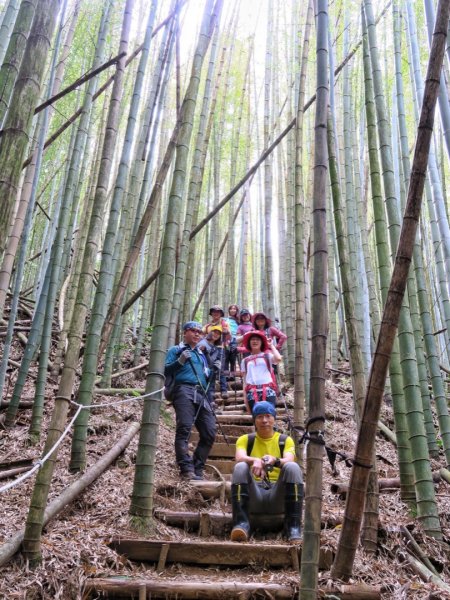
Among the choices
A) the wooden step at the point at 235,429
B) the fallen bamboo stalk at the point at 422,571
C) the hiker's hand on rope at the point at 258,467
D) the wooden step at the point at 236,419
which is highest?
the wooden step at the point at 236,419

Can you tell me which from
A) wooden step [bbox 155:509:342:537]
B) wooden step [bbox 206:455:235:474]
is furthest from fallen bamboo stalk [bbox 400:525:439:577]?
wooden step [bbox 206:455:235:474]

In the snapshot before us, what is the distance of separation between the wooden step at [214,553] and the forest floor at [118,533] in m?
0.04

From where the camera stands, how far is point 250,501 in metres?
2.80

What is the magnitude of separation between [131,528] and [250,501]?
2.29 feet

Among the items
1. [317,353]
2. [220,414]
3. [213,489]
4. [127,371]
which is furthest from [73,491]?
[127,371]

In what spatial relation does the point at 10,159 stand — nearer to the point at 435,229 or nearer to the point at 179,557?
the point at 179,557

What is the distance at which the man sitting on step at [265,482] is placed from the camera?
8.80ft

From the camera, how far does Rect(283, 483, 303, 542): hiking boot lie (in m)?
2.64

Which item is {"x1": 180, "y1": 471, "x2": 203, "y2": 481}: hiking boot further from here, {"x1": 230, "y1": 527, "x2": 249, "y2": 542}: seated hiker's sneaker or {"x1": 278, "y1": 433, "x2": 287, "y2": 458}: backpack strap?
{"x1": 230, "y1": 527, "x2": 249, "y2": 542}: seated hiker's sneaker

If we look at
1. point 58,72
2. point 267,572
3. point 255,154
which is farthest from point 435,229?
point 255,154

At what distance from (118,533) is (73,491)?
1.36 feet

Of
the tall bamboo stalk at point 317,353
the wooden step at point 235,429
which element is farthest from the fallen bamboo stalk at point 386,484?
the tall bamboo stalk at point 317,353

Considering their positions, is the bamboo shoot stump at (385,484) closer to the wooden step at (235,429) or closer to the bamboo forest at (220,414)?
the bamboo forest at (220,414)

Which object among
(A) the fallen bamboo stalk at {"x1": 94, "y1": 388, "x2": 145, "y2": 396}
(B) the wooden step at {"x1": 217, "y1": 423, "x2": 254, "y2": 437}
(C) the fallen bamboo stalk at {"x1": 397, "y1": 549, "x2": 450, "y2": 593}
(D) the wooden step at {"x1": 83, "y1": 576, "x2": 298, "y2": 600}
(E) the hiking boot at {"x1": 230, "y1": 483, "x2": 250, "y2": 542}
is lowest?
(D) the wooden step at {"x1": 83, "y1": 576, "x2": 298, "y2": 600}
